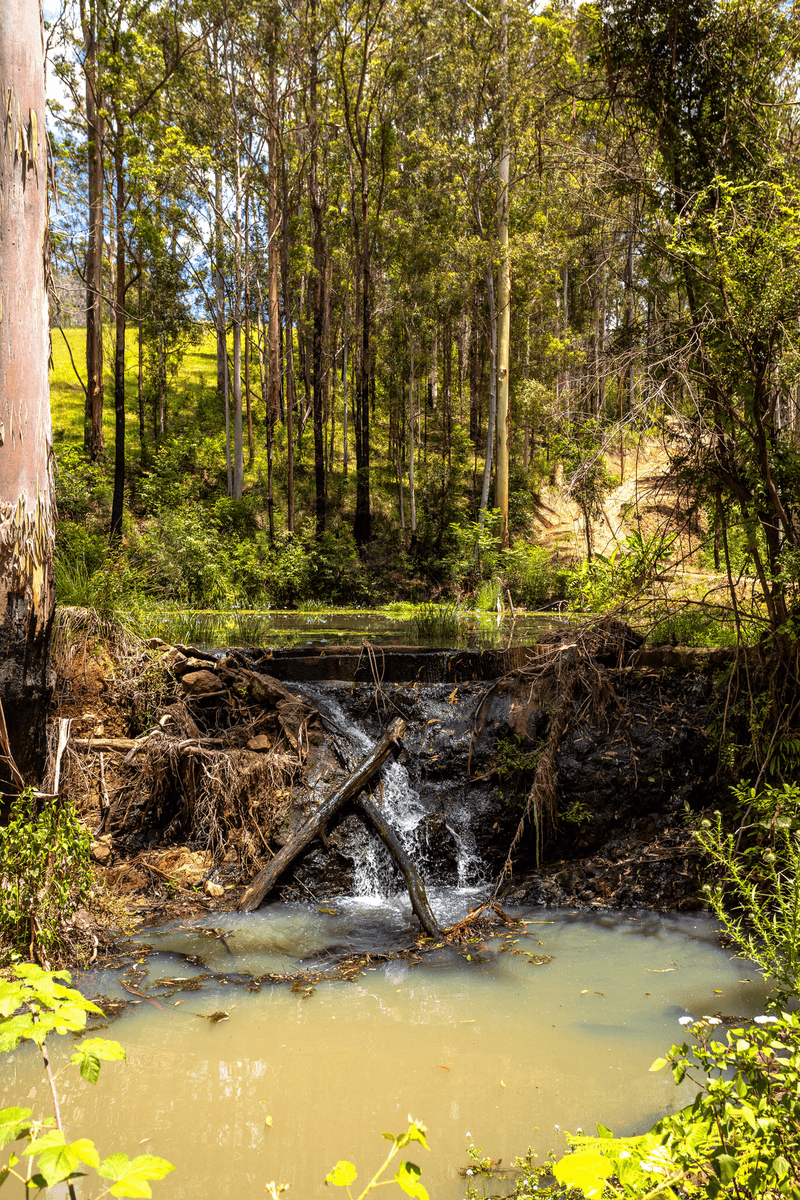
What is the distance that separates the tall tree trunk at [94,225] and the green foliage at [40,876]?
37.9 feet

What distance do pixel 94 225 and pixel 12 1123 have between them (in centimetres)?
1812

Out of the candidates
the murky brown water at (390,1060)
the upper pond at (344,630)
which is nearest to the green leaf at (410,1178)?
the murky brown water at (390,1060)

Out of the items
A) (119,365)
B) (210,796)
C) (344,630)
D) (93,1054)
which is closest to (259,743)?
(210,796)

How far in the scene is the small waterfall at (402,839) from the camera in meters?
5.55

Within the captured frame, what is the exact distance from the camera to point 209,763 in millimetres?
5770

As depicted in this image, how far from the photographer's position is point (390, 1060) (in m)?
3.24

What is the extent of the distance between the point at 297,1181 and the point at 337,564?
1733cm

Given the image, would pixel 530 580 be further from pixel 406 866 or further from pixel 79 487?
pixel 406 866

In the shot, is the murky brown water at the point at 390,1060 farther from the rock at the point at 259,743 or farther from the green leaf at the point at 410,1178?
the rock at the point at 259,743

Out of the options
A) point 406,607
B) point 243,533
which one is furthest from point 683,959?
point 243,533

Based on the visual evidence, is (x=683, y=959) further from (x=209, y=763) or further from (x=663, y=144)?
(x=663, y=144)

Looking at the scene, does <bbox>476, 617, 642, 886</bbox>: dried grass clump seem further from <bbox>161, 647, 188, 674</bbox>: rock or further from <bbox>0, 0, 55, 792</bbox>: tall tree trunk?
<bbox>0, 0, 55, 792</bbox>: tall tree trunk

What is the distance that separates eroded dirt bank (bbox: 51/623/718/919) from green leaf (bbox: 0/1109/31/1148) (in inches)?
148

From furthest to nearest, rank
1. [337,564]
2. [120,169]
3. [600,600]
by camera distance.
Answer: [337,564] → [120,169] → [600,600]
